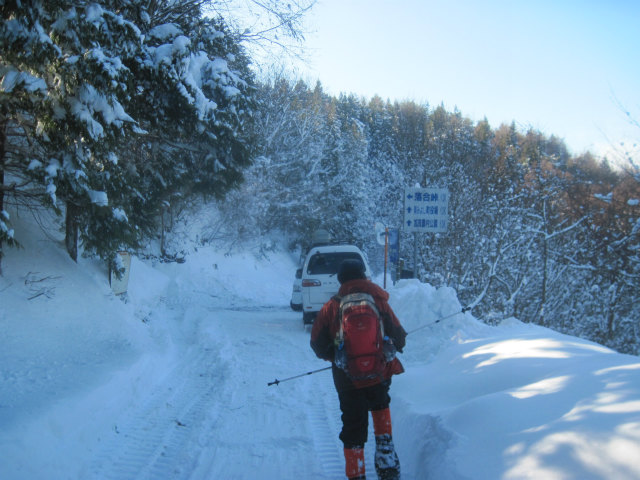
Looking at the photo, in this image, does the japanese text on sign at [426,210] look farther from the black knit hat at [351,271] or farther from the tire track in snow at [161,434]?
the black knit hat at [351,271]

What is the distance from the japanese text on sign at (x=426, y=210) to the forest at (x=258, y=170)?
0.73m

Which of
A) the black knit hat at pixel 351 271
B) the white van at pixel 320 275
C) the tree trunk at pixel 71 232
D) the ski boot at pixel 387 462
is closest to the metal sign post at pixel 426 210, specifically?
→ the white van at pixel 320 275

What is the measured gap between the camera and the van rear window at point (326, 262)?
12656 mm

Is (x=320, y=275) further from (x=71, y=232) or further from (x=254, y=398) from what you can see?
(x=254, y=398)

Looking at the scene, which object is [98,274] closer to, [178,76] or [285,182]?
[178,76]

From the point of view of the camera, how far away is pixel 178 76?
8648 millimetres

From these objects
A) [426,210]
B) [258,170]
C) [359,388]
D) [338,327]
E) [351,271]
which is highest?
[258,170]

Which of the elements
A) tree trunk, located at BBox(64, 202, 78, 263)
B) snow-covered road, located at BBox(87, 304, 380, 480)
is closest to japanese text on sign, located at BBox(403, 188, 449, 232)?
snow-covered road, located at BBox(87, 304, 380, 480)

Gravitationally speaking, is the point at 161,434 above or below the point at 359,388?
below

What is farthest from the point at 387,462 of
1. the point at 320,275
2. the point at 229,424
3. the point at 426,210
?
the point at 426,210

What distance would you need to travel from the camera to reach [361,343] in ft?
12.9

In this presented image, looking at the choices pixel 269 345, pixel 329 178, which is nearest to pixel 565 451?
pixel 269 345

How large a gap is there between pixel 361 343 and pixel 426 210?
898cm

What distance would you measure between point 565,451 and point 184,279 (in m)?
20.6
